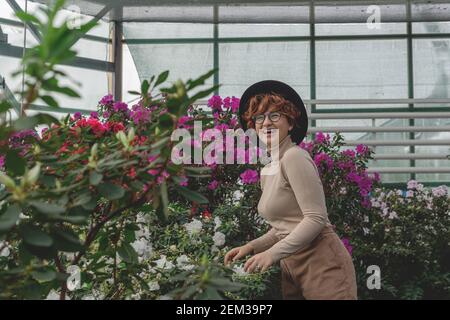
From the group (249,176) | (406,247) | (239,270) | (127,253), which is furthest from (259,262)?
(406,247)

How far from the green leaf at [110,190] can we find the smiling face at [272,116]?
1148 millimetres

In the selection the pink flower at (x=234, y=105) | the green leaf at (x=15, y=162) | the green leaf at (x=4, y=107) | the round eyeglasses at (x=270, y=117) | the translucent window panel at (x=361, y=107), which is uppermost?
the translucent window panel at (x=361, y=107)

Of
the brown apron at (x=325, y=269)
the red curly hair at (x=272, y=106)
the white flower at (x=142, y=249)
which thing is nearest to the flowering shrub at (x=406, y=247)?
the white flower at (x=142, y=249)

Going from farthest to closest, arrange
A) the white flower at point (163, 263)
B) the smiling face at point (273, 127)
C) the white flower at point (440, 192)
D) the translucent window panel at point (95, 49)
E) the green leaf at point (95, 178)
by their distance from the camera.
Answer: the translucent window panel at point (95, 49), the white flower at point (440, 192), the white flower at point (163, 263), the smiling face at point (273, 127), the green leaf at point (95, 178)

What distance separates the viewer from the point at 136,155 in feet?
3.45

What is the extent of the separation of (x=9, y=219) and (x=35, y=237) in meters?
0.05

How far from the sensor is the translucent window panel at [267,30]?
29.5ft

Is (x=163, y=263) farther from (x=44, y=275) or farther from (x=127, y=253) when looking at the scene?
(x=44, y=275)

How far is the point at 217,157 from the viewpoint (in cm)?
353

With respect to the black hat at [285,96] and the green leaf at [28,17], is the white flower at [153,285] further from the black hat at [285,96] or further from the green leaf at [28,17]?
the green leaf at [28,17]

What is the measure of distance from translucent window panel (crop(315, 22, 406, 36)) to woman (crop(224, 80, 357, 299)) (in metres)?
7.15

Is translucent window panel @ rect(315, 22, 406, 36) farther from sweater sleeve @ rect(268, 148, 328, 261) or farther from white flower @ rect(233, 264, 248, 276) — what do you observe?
sweater sleeve @ rect(268, 148, 328, 261)

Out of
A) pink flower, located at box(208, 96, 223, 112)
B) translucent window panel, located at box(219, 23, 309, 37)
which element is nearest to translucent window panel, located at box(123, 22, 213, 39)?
translucent window panel, located at box(219, 23, 309, 37)
